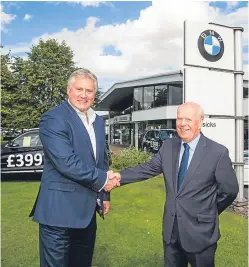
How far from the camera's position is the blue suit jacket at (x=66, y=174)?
2.45 metres

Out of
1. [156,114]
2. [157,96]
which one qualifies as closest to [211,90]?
[156,114]

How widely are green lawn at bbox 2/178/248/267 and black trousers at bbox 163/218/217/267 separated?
1413 millimetres

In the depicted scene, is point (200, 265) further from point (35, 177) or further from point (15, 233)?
point (35, 177)

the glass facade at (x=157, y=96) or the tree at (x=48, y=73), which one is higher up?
the tree at (x=48, y=73)

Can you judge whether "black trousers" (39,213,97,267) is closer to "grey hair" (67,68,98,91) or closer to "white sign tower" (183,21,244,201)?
"grey hair" (67,68,98,91)

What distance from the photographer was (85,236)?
2859 millimetres

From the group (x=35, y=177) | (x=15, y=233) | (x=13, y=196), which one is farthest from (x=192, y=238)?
(x=35, y=177)

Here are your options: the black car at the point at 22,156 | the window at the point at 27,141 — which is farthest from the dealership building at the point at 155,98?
the black car at the point at 22,156

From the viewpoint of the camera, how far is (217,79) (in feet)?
23.7

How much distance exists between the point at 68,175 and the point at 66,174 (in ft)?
0.06

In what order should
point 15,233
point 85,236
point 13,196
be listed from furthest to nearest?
point 13,196
point 15,233
point 85,236

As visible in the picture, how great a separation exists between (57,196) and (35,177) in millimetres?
8885

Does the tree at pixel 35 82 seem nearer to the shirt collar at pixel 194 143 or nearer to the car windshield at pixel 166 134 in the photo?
the car windshield at pixel 166 134

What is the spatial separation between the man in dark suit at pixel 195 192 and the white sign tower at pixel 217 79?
4279 millimetres
